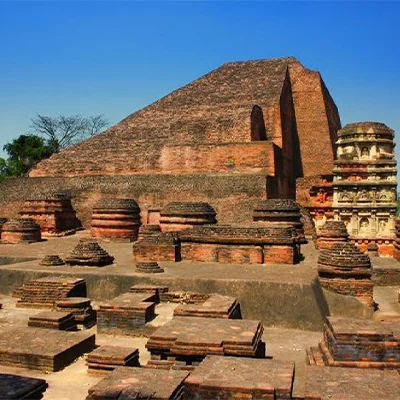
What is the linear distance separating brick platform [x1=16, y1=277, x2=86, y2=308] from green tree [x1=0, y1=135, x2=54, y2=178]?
28.6 meters

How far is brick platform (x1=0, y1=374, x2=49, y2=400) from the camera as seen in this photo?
12.4ft

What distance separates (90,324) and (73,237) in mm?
8421

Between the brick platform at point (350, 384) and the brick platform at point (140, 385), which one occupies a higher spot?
the brick platform at point (350, 384)

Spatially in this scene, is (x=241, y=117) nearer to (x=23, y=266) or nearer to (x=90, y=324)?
(x=23, y=266)

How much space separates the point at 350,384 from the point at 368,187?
457 inches

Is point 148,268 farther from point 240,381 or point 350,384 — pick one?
point 350,384

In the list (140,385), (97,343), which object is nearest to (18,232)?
(97,343)

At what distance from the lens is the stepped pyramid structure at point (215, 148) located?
16.2 m

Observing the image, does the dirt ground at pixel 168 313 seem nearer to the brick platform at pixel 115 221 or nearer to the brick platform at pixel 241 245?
the brick platform at pixel 241 245

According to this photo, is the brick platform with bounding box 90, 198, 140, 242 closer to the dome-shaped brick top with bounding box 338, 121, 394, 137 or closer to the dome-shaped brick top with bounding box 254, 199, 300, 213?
the dome-shaped brick top with bounding box 254, 199, 300, 213

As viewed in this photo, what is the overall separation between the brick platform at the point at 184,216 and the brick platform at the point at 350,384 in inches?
308

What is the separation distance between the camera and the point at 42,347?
539 cm

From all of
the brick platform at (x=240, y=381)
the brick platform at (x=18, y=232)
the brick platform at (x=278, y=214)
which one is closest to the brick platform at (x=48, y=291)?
the brick platform at (x=240, y=381)

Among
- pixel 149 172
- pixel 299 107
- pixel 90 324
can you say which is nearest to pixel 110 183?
pixel 149 172
